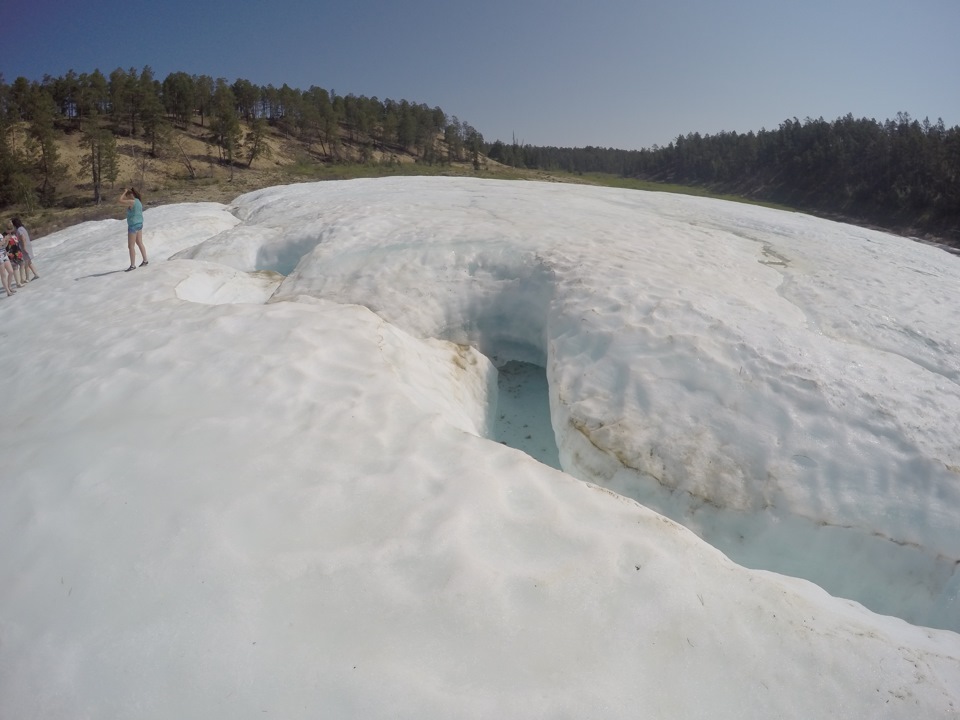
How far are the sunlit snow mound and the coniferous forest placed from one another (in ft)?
171

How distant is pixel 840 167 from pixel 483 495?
97289mm

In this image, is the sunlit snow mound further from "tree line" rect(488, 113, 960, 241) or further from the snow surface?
"tree line" rect(488, 113, 960, 241)

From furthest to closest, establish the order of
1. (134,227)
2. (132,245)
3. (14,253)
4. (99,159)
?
(99,159) → (14,253) → (134,227) → (132,245)

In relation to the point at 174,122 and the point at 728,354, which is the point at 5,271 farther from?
the point at 174,122

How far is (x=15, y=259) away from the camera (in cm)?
1152

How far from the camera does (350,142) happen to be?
285 ft

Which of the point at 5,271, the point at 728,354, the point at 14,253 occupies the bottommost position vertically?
the point at 728,354

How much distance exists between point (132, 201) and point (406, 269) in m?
6.58

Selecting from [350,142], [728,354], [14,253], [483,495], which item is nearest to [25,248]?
[14,253]

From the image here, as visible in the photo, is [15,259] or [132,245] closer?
[132,245]

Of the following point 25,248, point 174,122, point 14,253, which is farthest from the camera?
point 174,122

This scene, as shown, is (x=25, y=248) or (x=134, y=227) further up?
(x=134, y=227)

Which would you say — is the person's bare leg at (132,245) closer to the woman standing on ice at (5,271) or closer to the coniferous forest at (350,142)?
the woman standing on ice at (5,271)

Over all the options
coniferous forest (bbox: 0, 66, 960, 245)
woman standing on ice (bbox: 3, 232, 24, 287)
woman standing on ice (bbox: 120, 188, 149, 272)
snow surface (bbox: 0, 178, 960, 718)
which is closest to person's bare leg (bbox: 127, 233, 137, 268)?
woman standing on ice (bbox: 120, 188, 149, 272)
